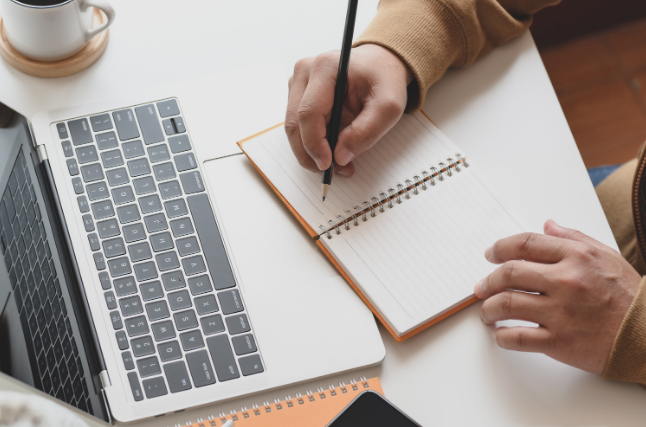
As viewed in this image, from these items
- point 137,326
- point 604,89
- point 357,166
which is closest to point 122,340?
point 137,326

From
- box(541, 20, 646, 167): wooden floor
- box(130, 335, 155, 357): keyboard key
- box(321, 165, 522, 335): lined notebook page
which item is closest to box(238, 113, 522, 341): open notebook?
box(321, 165, 522, 335): lined notebook page

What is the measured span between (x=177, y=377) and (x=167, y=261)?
0.42ft

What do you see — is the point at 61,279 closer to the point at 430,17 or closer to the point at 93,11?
the point at 93,11

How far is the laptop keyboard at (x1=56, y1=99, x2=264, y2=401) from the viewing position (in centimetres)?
61

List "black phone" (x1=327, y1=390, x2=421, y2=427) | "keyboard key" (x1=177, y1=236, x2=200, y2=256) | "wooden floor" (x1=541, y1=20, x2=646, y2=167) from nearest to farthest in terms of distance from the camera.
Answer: "black phone" (x1=327, y1=390, x2=421, y2=427)
"keyboard key" (x1=177, y1=236, x2=200, y2=256)
"wooden floor" (x1=541, y1=20, x2=646, y2=167)

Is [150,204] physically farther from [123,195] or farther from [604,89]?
[604,89]

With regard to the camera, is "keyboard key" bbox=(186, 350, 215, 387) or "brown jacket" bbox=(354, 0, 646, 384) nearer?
"keyboard key" bbox=(186, 350, 215, 387)

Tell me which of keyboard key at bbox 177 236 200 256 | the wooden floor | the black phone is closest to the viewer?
the black phone

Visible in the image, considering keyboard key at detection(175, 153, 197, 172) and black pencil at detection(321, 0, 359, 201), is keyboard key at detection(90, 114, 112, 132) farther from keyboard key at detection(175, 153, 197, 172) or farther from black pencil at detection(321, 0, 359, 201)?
black pencil at detection(321, 0, 359, 201)

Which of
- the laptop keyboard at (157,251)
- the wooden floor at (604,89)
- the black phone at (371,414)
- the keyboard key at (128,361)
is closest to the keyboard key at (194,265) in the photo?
the laptop keyboard at (157,251)

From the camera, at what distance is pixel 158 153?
0.72 meters

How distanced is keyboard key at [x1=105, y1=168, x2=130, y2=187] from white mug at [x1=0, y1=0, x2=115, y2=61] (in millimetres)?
176

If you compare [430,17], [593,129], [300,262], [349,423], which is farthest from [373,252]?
[593,129]

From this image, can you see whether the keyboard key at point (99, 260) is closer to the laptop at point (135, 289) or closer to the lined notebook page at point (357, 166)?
the laptop at point (135, 289)
